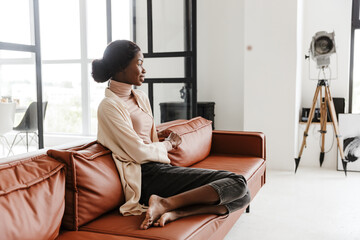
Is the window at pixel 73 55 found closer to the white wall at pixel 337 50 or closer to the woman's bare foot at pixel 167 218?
the white wall at pixel 337 50

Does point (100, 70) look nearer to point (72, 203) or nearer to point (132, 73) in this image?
point (132, 73)

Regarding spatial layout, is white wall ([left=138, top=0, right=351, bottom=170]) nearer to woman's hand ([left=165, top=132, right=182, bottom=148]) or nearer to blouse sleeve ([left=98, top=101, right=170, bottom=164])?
woman's hand ([left=165, top=132, right=182, bottom=148])

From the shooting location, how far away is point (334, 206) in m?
3.30

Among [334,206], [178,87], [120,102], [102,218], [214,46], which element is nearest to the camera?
[102,218]

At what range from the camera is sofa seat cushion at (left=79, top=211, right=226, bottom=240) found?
159cm

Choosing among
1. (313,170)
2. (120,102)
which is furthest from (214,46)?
(120,102)

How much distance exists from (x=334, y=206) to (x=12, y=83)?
3.16 meters

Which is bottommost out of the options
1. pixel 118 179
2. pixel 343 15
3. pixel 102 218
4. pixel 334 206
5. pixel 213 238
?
pixel 334 206

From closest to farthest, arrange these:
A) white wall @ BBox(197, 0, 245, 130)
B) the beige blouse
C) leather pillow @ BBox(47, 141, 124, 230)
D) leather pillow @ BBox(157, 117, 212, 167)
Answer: leather pillow @ BBox(47, 141, 124, 230) < the beige blouse < leather pillow @ BBox(157, 117, 212, 167) < white wall @ BBox(197, 0, 245, 130)

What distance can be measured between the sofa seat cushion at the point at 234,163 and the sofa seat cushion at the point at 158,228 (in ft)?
2.68

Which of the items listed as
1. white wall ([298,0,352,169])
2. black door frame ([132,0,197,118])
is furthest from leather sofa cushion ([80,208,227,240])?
white wall ([298,0,352,169])

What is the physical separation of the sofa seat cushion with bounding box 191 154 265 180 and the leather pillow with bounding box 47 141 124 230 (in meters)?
1.00

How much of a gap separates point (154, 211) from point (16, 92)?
2476 millimetres

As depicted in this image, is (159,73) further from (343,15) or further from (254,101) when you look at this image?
(343,15)
